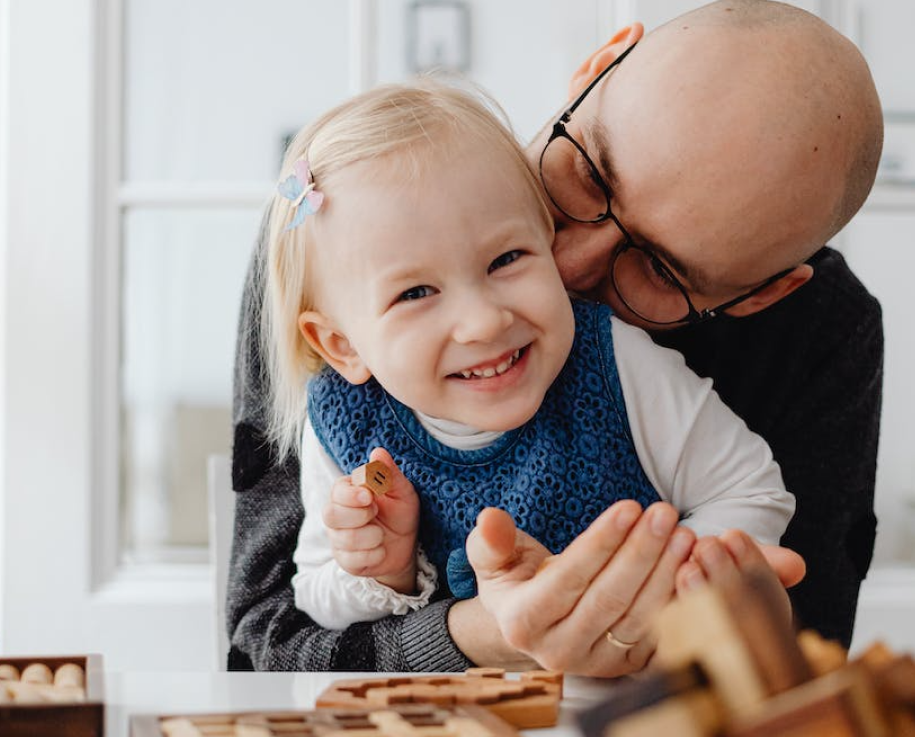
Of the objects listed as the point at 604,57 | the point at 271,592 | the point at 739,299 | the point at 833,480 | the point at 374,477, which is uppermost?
the point at 604,57

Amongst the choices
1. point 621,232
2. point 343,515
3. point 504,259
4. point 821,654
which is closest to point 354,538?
point 343,515

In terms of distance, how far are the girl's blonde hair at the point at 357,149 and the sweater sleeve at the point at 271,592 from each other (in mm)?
120

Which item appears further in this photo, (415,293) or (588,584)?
(415,293)

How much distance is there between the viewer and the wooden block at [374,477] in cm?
99

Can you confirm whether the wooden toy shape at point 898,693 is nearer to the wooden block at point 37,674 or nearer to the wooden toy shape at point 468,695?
the wooden toy shape at point 468,695

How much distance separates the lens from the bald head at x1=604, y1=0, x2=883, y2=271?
107cm

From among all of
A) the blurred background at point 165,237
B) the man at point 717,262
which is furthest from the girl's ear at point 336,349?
the blurred background at point 165,237

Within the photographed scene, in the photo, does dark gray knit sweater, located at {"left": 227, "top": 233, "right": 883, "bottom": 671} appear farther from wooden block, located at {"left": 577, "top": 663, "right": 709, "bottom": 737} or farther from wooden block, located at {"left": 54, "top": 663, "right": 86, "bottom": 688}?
wooden block, located at {"left": 577, "top": 663, "right": 709, "bottom": 737}

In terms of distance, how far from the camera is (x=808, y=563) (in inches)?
51.3

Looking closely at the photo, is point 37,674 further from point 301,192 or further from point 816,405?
point 816,405

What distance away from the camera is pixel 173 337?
2.46 metres

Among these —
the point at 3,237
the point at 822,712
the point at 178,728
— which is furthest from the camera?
the point at 3,237

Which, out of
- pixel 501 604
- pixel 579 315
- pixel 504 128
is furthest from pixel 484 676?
pixel 504 128

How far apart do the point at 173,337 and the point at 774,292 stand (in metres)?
1.57
